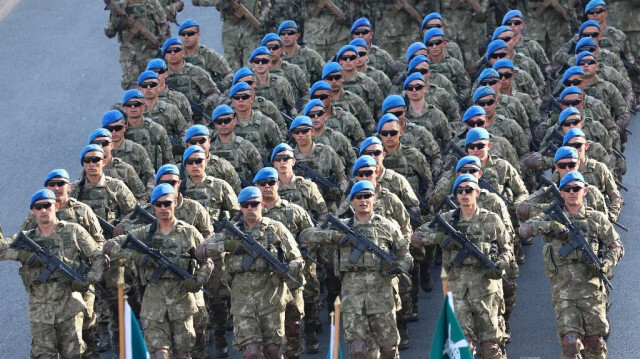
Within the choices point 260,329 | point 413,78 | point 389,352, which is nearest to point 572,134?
point 413,78

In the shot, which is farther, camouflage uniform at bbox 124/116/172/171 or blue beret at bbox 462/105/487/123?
camouflage uniform at bbox 124/116/172/171

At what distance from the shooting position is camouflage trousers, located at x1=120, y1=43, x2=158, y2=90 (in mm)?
25922

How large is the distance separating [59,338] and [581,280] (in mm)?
5193

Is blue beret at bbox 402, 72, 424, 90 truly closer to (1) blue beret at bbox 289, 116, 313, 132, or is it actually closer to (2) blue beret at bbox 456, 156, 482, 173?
(1) blue beret at bbox 289, 116, 313, 132

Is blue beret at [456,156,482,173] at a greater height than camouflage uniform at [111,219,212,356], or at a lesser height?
greater

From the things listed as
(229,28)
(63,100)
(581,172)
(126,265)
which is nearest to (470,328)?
(581,172)

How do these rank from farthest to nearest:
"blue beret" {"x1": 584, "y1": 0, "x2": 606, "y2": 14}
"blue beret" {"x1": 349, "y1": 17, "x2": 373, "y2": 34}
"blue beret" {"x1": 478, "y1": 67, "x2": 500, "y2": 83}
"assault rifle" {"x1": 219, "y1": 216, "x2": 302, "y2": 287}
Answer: "blue beret" {"x1": 584, "y1": 0, "x2": 606, "y2": 14}
"blue beret" {"x1": 349, "y1": 17, "x2": 373, "y2": 34}
"blue beret" {"x1": 478, "y1": 67, "x2": 500, "y2": 83}
"assault rifle" {"x1": 219, "y1": 216, "x2": 302, "y2": 287}

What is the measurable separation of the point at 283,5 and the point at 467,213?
932cm

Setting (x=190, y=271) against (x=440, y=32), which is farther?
(x=440, y=32)

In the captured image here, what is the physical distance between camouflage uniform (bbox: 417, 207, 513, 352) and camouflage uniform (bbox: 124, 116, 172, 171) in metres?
4.54

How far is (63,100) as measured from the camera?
2783cm

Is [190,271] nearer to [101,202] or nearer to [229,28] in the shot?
[101,202]

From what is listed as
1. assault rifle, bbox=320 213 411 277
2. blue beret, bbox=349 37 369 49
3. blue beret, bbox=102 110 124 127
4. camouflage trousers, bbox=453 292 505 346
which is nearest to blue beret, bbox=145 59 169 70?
blue beret, bbox=102 110 124 127

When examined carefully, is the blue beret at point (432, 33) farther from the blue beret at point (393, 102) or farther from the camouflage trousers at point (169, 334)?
the camouflage trousers at point (169, 334)
